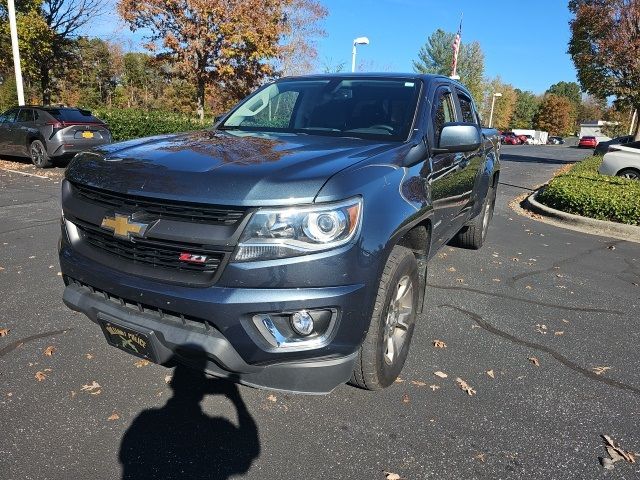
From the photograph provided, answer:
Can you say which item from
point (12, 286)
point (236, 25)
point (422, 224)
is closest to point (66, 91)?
point (236, 25)

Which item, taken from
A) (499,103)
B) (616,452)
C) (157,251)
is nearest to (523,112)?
(499,103)

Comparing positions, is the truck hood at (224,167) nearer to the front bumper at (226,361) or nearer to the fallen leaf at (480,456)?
the front bumper at (226,361)

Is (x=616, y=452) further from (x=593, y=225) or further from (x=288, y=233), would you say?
(x=593, y=225)

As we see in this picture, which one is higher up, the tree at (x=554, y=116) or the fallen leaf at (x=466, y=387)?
the tree at (x=554, y=116)

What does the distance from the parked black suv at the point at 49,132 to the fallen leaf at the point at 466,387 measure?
11178 millimetres

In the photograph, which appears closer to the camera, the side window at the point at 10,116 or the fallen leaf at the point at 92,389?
the fallen leaf at the point at 92,389

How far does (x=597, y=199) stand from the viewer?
833cm

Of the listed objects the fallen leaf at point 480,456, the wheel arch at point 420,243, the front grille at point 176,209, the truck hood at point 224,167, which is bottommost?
the fallen leaf at point 480,456

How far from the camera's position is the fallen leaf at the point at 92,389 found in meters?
2.86

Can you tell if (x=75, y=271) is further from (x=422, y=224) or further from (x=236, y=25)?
(x=236, y=25)

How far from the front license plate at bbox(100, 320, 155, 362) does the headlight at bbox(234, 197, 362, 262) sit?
653 mm

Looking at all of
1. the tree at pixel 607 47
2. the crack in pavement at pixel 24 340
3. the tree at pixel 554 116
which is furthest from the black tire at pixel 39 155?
the tree at pixel 554 116

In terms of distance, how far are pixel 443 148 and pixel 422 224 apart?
1.77 feet

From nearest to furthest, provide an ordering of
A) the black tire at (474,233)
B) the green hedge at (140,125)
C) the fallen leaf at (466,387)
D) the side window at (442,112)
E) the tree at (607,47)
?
the fallen leaf at (466,387), the side window at (442,112), the black tire at (474,233), the green hedge at (140,125), the tree at (607,47)
